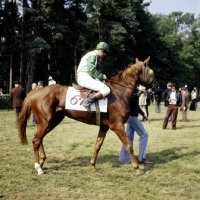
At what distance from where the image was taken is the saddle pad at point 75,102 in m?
6.86

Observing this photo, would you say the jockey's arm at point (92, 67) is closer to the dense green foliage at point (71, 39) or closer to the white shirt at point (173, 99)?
the white shirt at point (173, 99)

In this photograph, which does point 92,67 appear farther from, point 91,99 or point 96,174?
point 96,174

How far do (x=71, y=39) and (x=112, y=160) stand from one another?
28007 millimetres

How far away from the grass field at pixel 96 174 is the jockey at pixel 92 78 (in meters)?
1.61

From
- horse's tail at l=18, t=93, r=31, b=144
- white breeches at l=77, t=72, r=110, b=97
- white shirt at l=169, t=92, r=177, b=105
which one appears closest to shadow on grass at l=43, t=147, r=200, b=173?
horse's tail at l=18, t=93, r=31, b=144

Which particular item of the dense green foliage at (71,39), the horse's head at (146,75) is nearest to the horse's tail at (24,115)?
the horse's head at (146,75)

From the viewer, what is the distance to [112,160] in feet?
26.9

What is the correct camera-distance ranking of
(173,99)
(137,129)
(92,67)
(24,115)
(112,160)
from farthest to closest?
(173,99) < (112,160) < (137,129) < (24,115) < (92,67)

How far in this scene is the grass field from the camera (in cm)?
549

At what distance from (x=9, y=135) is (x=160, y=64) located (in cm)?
3953

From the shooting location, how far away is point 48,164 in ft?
25.1

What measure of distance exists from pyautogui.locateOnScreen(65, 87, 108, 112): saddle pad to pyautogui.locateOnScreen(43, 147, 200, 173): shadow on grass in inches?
59.8

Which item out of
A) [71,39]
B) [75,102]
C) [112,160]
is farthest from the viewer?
[71,39]

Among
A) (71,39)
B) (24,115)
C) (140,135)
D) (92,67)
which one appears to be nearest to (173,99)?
(140,135)
